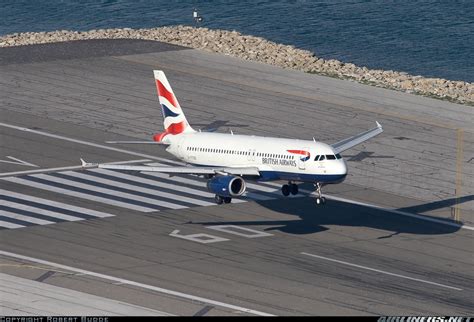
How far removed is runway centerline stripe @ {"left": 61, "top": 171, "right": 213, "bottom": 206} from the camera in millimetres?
99625

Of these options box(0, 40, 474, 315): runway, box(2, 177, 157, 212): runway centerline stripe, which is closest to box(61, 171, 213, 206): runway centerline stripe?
box(0, 40, 474, 315): runway

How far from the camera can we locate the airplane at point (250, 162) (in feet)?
295

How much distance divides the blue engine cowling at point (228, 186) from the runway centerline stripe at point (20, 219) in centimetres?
1237

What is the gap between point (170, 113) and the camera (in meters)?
101

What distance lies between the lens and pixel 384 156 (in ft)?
368

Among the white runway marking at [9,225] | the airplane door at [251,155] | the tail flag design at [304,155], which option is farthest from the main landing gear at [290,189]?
the white runway marking at [9,225]

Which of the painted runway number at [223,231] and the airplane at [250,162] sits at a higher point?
the airplane at [250,162]

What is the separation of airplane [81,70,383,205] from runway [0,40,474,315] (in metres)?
3.76

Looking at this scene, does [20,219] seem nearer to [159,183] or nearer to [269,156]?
[159,183]

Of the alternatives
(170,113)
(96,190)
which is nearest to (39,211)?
(96,190)

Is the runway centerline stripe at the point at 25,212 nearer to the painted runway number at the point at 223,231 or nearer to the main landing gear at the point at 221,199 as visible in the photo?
the painted runway number at the point at 223,231

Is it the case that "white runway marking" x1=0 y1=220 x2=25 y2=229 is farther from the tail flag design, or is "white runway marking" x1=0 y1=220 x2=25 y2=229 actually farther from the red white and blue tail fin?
the tail flag design

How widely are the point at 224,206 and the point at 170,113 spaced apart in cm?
846

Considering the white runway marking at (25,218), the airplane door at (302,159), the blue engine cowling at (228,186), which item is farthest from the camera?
the white runway marking at (25,218)
